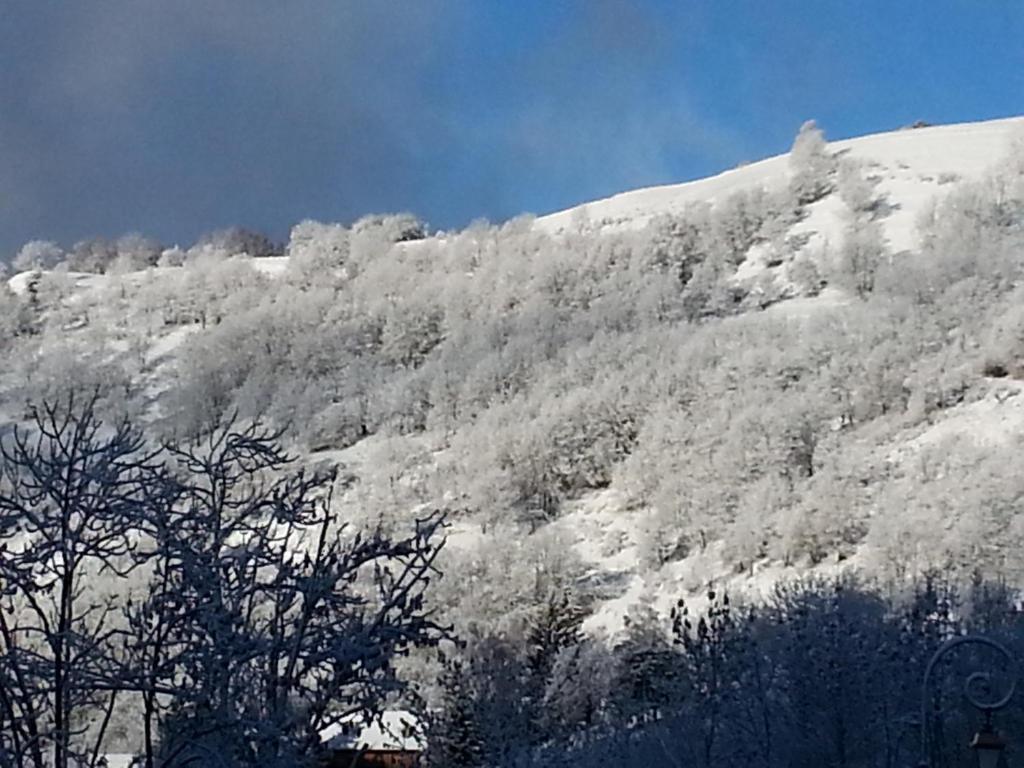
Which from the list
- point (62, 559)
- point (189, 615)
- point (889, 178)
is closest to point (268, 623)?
point (189, 615)

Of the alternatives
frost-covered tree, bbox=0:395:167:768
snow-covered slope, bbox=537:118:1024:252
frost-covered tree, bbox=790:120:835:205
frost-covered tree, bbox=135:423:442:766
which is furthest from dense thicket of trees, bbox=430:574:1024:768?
frost-covered tree, bbox=790:120:835:205

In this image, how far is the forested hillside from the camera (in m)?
34.2

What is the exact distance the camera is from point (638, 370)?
5497cm

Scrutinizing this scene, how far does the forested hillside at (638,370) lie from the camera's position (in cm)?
3419

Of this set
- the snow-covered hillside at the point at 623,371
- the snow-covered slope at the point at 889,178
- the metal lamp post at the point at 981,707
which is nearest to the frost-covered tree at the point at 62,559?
the metal lamp post at the point at 981,707

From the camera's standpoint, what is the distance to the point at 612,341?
60812mm

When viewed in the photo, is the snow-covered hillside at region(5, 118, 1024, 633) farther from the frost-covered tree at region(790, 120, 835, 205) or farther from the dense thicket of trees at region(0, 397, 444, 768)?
the dense thicket of trees at region(0, 397, 444, 768)

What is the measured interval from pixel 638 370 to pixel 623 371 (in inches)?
40.5

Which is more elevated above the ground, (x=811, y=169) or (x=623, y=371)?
(x=811, y=169)

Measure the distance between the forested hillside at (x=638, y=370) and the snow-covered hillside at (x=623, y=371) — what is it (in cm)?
17

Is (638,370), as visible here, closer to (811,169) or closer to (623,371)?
(623,371)

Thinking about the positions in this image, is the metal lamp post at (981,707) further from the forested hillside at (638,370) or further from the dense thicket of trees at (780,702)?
the forested hillside at (638,370)

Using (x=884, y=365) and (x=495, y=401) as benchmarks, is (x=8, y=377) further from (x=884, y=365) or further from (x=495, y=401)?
(x=884, y=365)

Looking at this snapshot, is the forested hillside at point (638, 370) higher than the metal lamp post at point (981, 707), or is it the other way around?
the forested hillside at point (638, 370)
